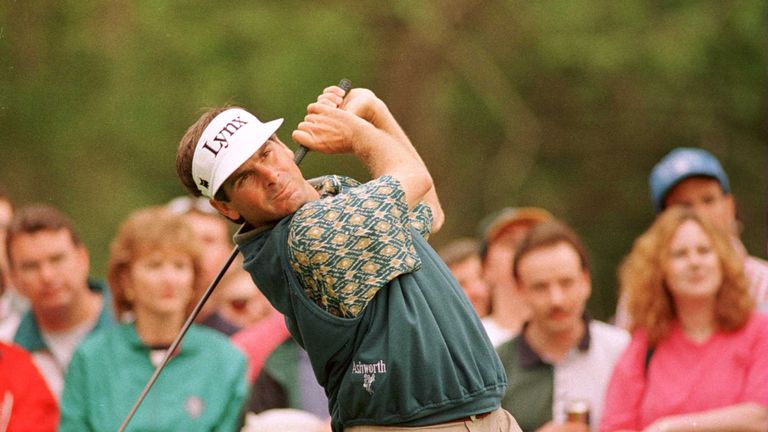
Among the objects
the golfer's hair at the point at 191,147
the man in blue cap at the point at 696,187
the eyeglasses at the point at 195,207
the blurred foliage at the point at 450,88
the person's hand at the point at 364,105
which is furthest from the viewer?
the blurred foliage at the point at 450,88

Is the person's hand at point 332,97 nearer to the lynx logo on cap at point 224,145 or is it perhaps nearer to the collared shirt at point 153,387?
the lynx logo on cap at point 224,145

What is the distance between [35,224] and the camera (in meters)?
5.70

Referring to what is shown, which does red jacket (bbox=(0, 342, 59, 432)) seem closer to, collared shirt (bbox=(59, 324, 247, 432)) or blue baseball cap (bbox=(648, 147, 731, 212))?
collared shirt (bbox=(59, 324, 247, 432))

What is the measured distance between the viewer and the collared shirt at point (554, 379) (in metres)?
5.07

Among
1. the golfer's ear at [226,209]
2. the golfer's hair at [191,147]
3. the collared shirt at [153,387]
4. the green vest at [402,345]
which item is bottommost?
the collared shirt at [153,387]

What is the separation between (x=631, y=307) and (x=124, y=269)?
2.09m

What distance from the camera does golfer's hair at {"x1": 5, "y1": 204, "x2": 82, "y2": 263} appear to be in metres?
5.70

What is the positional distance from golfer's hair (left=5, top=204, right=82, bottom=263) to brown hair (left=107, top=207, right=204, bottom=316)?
0.60 metres

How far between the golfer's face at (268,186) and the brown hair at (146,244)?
1847 mm

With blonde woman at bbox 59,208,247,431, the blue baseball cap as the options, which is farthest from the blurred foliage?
blonde woman at bbox 59,208,247,431

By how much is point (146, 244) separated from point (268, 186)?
1975 mm

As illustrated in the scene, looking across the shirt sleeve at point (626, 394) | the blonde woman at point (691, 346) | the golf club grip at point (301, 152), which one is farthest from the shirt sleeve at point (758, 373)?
the golf club grip at point (301, 152)

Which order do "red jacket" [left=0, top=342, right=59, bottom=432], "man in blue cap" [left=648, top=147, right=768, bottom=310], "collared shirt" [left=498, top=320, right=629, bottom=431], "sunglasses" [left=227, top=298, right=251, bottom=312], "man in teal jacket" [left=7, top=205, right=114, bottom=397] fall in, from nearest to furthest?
"red jacket" [left=0, top=342, right=59, bottom=432] → "collared shirt" [left=498, top=320, right=629, bottom=431] → "man in teal jacket" [left=7, top=205, right=114, bottom=397] → "sunglasses" [left=227, top=298, right=251, bottom=312] → "man in blue cap" [left=648, top=147, right=768, bottom=310]

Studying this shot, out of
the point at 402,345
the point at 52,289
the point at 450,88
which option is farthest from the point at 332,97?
the point at 450,88
